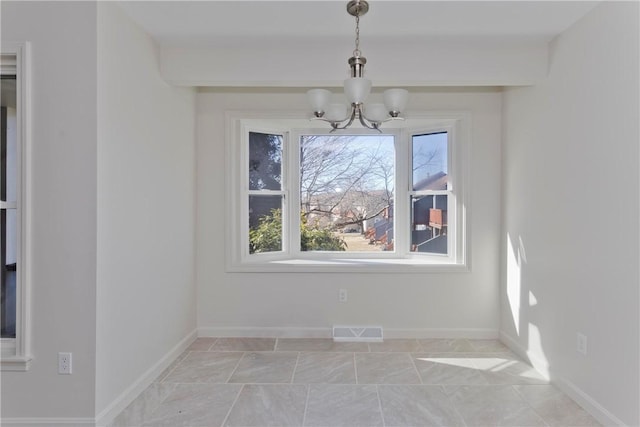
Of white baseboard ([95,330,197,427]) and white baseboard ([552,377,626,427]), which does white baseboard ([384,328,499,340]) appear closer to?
white baseboard ([552,377,626,427])

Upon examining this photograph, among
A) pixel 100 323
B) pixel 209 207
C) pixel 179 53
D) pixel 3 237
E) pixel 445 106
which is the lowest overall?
pixel 100 323

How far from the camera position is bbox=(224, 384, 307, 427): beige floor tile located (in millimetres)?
2092

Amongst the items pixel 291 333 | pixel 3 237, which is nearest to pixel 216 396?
pixel 291 333

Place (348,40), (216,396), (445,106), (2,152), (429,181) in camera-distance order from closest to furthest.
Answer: (2,152) < (216,396) < (348,40) < (445,106) < (429,181)

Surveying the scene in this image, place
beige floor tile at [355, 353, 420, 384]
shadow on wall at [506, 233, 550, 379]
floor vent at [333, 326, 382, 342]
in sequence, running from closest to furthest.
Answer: beige floor tile at [355, 353, 420, 384], shadow on wall at [506, 233, 550, 379], floor vent at [333, 326, 382, 342]

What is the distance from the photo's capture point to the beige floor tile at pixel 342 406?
82.0 inches

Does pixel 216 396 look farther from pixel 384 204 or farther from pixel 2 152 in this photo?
pixel 384 204

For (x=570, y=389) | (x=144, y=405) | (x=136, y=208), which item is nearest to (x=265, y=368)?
(x=144, y=405)

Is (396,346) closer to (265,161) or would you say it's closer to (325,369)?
(325,369)

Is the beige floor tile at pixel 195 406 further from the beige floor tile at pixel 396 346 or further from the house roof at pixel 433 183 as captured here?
the house roof at pixel 433 183

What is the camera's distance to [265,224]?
3648 mm

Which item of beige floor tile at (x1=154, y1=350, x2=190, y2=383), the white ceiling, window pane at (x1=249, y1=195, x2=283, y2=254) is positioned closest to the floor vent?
window pane at (x1=249, y1=195, x2=283, y2=254)

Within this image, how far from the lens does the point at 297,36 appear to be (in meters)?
2.50

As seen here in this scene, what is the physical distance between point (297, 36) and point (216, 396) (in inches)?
99.5
